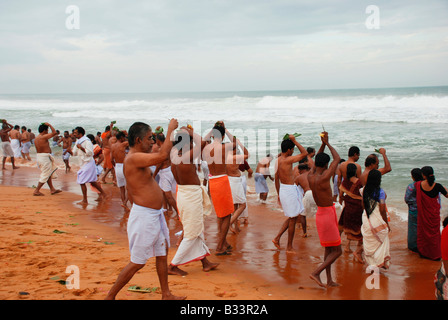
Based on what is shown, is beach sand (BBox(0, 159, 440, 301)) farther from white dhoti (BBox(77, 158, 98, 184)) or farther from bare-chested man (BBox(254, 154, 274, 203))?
bare-chested man (BBox(254, 154, 274, 203))

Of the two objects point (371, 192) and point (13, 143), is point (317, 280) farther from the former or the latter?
point (13, 143)

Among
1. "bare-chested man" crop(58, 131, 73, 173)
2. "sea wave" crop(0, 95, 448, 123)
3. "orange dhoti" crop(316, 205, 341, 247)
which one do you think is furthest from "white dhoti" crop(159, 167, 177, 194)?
"sea wave" crop(0, 95, 448, 123)

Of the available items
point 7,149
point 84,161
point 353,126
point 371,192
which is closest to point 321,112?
point 353,126

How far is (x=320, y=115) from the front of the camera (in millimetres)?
35250

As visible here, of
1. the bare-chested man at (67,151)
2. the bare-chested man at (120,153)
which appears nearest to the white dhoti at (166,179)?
the bare-chested man at (120,153)

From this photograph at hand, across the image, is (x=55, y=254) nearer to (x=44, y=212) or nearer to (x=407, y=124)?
(x=44, y=212)

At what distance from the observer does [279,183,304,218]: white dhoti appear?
7.19 meters

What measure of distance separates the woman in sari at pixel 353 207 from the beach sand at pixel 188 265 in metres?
0.37

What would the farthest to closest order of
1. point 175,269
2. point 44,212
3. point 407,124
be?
point 407,124
point 44,212
point 175,269

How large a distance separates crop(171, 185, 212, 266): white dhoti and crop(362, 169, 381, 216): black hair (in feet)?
8.04

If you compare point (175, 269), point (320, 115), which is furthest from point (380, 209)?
point (320, 115)

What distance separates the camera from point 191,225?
5945 millimetres

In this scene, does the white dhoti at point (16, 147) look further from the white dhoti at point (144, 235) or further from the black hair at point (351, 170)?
the black hair at point (351, 170)
